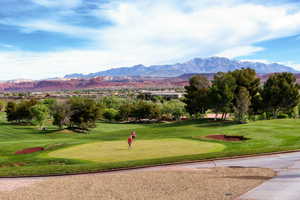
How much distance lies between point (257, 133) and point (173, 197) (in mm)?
28724

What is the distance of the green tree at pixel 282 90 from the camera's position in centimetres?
6412

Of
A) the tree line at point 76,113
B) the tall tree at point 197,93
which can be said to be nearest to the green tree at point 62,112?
the tree line at point 76,113

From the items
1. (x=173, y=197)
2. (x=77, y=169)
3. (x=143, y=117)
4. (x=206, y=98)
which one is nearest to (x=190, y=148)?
(x=77, y=169)

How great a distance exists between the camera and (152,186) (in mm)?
17359

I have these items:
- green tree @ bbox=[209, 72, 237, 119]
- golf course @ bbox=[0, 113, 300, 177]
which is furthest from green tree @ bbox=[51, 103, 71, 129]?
green tree @ bbox=[209, 72, 237, 119]

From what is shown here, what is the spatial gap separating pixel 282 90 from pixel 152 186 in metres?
54.4

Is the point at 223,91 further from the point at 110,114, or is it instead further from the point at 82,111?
the point at 110,114

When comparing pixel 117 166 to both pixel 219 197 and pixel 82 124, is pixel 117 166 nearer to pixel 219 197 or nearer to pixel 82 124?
pixel 219 197

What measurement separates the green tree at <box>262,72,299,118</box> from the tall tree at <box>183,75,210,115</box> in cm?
1273

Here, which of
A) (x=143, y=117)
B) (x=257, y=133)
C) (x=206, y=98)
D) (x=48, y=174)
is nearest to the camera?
(x=48, y=174)

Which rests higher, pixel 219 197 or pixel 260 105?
pixel 260 105

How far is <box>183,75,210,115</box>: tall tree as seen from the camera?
233 ft

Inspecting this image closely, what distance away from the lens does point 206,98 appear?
67188 mm

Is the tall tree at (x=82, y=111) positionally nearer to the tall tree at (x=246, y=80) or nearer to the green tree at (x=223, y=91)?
the green tree at (x=223, y=91)
